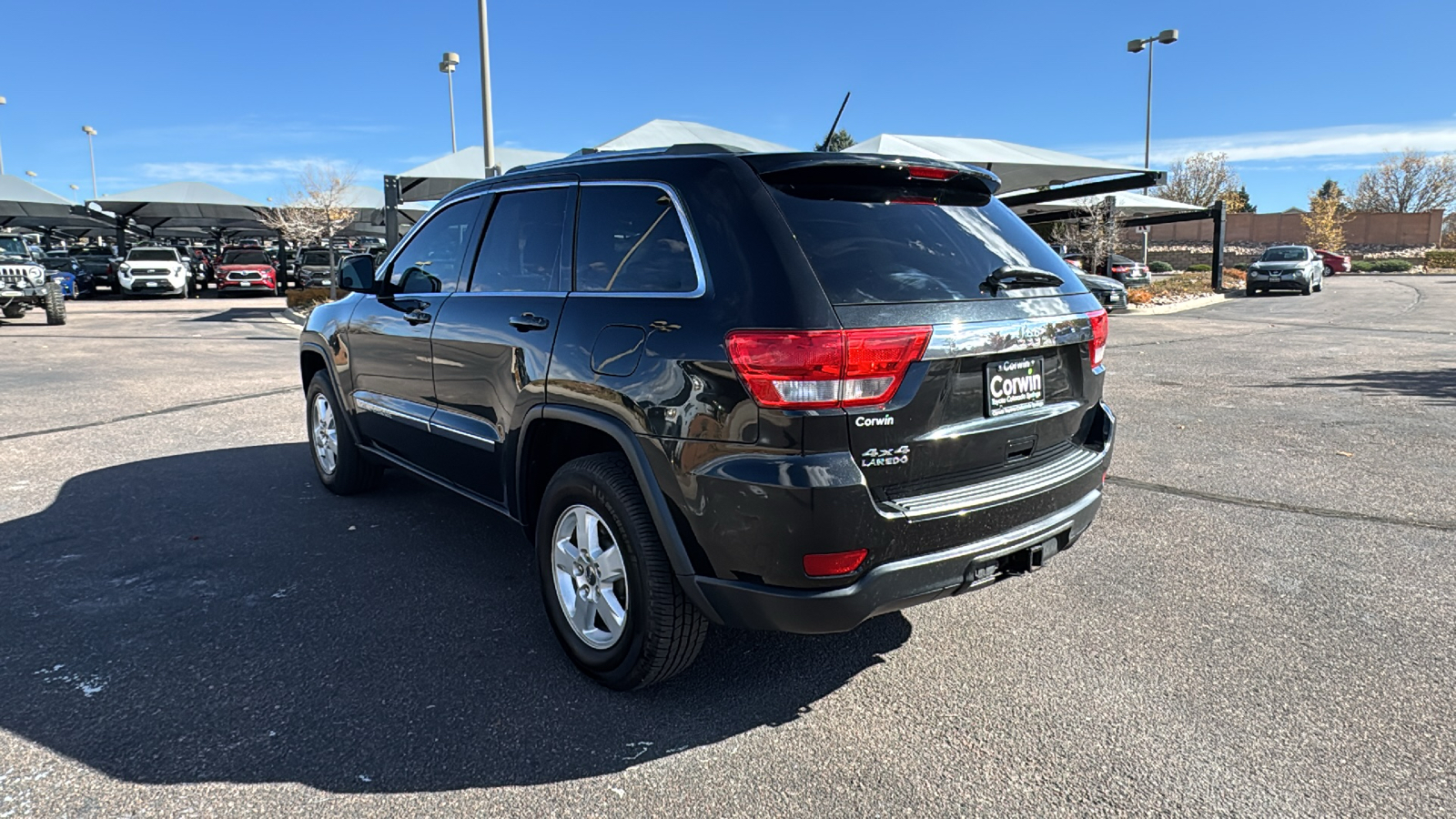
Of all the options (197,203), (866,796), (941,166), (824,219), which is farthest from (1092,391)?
(197,203)

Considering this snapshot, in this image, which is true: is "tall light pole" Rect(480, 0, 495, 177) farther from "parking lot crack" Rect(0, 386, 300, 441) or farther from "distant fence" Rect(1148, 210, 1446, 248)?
"distant fence" Rect(1148, 210, 1446, 248)

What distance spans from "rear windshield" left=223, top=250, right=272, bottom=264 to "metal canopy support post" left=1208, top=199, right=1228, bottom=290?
99.5ft

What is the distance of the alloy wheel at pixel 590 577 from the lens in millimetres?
3115

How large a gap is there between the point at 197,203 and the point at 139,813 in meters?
41.3

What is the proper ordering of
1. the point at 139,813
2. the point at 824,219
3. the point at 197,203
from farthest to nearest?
the point at 197,203 < the point at 824,219 < the point at 139,813

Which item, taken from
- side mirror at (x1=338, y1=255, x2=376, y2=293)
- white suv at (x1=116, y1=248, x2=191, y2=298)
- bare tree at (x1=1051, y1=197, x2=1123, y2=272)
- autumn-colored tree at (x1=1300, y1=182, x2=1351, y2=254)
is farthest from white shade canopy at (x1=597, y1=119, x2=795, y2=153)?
autumn-colored tree at (x1=1300, y1=182, x2=1351, y2=254)

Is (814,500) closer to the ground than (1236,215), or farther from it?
closer to the ground

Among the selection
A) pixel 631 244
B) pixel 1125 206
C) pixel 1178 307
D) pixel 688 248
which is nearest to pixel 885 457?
pixel 688 248

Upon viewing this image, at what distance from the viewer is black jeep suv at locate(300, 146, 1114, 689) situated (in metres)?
2.60

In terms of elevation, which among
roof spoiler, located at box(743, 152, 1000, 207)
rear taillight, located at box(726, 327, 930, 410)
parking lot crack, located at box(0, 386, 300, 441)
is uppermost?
roof spoiler, located at box(743, 152, 1000, 207)

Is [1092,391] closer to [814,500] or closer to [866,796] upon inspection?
[814,500]

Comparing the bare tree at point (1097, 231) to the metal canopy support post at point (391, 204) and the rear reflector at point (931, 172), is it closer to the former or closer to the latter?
the metal canopy support post at point (391, 204)

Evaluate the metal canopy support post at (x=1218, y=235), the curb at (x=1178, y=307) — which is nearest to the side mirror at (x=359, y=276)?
the curb at (x=1178, y=307)

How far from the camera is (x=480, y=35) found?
14805 millimetres
